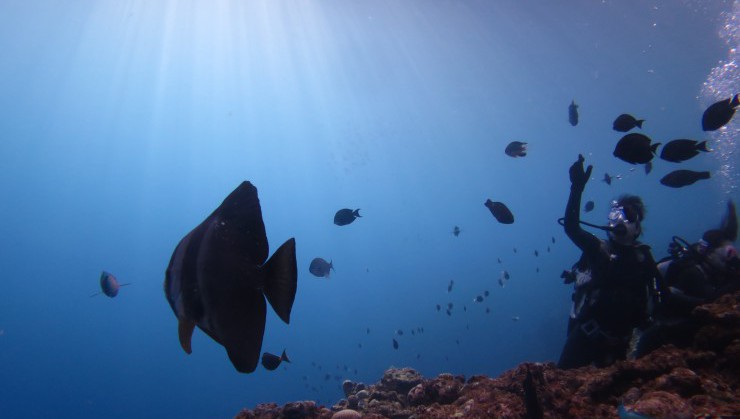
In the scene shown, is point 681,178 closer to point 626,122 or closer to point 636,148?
point 626,122

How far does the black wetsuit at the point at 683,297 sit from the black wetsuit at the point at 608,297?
38 centimetres

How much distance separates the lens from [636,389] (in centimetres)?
330

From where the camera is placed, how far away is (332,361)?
322 feet

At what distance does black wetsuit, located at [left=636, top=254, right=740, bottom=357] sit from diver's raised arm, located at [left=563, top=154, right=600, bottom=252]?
1189 mm

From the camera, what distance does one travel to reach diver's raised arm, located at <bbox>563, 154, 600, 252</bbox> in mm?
5887

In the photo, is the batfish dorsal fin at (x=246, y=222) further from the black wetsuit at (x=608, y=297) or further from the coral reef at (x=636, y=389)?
the black wetsuit at (x=608, y=297)

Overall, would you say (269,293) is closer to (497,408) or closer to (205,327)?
(205,327)

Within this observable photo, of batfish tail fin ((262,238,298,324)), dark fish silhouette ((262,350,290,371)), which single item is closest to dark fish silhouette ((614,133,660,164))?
batfish tail fin ((262,238,298,324))

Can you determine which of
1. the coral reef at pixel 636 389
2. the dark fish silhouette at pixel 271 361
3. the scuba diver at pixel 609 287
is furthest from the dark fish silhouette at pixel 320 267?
the scuba diver at pixel 609 287

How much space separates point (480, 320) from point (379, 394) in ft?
Answer: 291

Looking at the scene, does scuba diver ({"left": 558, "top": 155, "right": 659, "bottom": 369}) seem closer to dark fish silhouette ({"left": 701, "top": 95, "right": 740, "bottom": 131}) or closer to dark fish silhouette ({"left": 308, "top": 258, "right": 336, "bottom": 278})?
dark fish silhouette ({"left": 701, "top": 95, "right": 740, "bottom": 131})

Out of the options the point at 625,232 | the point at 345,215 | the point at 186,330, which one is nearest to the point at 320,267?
the point at 345,215

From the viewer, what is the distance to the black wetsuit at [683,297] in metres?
4.63

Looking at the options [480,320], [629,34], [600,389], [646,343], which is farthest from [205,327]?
[480,320]
